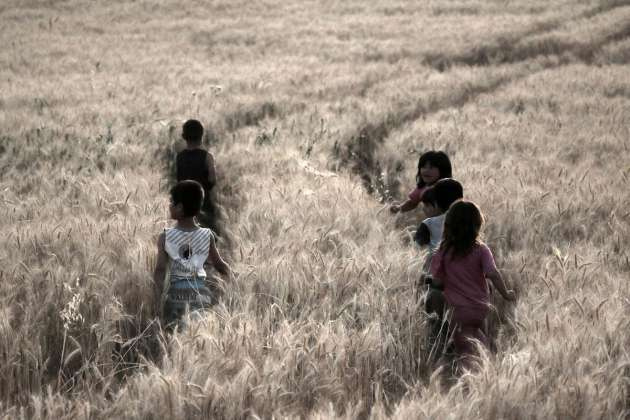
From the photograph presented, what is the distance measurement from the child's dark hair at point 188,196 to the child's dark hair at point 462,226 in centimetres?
158

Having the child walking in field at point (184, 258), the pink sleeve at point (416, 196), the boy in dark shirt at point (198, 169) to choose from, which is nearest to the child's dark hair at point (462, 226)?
the child walking in field at point (184, 258)

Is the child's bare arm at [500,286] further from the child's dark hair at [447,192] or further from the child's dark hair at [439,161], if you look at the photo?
the child's dark hair at [439,161]

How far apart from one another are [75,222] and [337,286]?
2.02 meters

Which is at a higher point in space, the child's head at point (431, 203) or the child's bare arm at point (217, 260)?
the child's head at point (431, 203)

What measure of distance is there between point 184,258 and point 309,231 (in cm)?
95

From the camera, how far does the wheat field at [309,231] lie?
2146 millimetres

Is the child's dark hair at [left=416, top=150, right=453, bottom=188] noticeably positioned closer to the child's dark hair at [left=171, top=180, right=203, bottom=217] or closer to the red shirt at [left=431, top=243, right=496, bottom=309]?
the red shirt at [left=431, top=243, right=496, bottom=309]

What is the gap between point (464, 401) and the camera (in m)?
1.99

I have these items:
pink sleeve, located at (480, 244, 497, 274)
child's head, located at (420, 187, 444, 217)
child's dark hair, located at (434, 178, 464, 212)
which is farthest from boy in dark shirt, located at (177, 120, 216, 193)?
pink sleeve, located at (480, 244, 497, 274)

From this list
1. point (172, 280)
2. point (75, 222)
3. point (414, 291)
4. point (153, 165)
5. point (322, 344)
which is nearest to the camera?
point (322, 344)

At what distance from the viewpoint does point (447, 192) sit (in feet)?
12.9

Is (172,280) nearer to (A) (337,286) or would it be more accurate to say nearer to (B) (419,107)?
(A) (337,286)

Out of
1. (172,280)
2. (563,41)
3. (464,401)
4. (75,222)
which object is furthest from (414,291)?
(563,41)

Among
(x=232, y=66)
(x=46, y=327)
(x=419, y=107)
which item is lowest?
(x=46, y=327)
